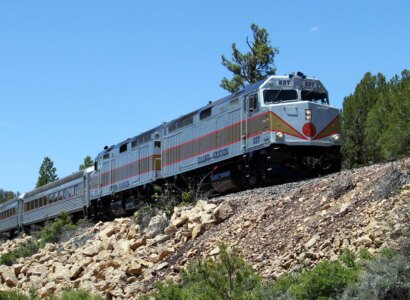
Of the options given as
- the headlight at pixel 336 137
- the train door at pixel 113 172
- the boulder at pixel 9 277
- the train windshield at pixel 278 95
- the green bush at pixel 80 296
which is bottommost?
the green bush at pixel 80 296

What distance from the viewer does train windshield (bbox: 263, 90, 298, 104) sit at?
20.0m

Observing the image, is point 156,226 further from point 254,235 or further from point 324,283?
point 324,283

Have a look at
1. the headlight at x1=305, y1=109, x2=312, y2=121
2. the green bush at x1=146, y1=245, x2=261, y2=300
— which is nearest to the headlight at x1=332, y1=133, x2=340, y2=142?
the headlight at x1=305, y1=109, x2=312, y2=121

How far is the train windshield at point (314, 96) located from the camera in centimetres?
2053

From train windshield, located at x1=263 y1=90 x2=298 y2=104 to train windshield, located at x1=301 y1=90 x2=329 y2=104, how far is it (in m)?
0.32

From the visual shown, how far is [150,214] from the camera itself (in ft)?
61.1

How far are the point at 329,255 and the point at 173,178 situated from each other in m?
15.8

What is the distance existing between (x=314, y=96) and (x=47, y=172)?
6868 centimetres

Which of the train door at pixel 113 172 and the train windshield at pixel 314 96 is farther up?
the train windshield at pixel 314 96

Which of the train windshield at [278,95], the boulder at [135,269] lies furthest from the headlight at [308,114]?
the boulder at [135,269]

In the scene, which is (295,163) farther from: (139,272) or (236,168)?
(139,272)

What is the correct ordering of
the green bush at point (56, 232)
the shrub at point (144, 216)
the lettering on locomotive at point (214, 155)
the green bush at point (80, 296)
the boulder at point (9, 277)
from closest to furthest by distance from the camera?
the green bush at point (80, 296)
the shrub at point (144, 216)
the boulder at point (9, 277)
the lettering on locomotive at point (214, 155)
the green bush at point (56, 232)

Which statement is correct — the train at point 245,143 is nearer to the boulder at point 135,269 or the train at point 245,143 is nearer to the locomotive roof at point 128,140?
the locomotive roof at point 128,140

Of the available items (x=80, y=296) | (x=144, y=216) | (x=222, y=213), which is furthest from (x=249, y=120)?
(x=80, y=296)
